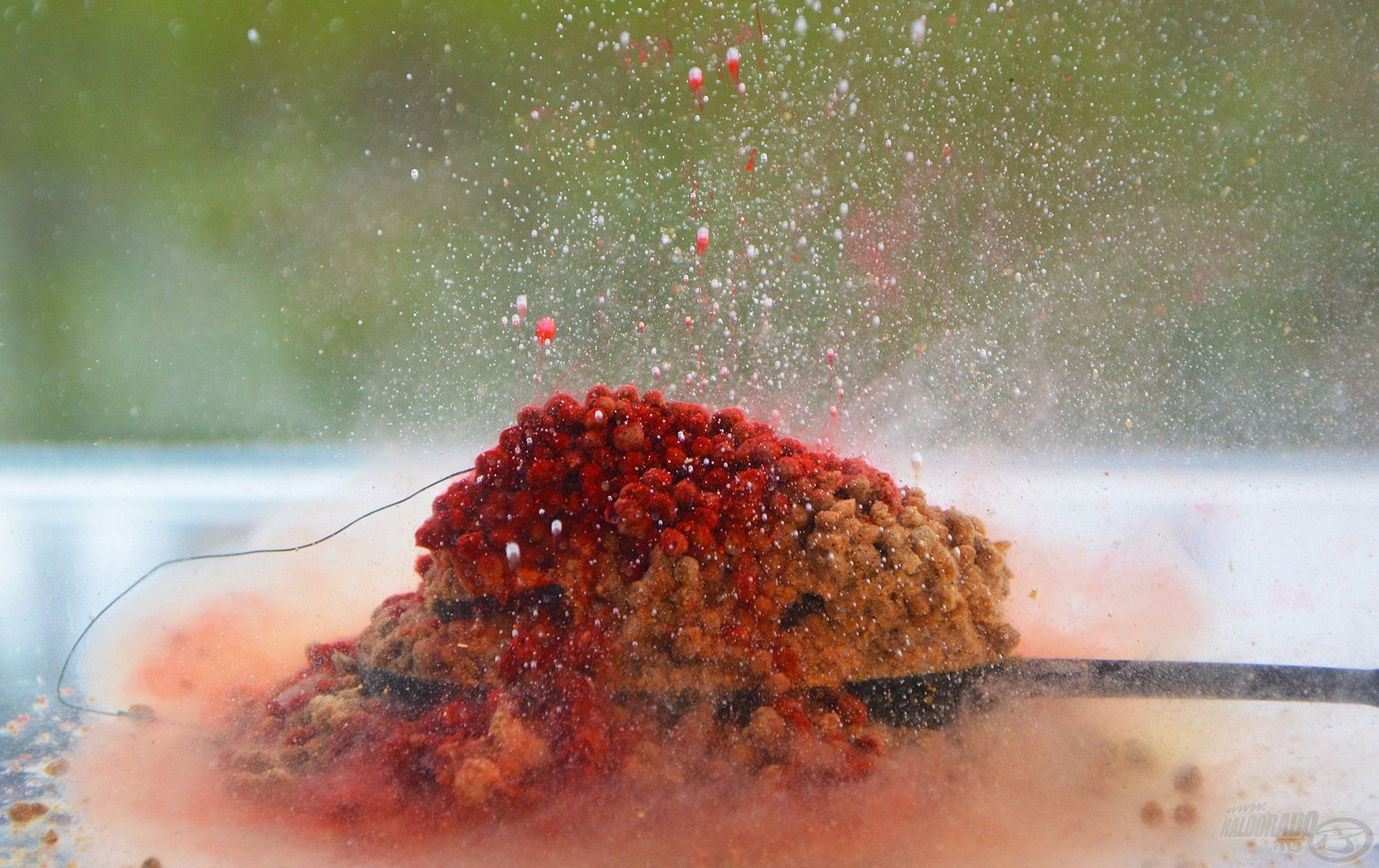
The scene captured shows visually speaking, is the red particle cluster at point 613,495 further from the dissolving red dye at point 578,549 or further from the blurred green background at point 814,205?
the blurred green background at point 814,205

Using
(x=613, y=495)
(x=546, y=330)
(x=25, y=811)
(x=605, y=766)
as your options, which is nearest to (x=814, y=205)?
→ (x=546, y=330)

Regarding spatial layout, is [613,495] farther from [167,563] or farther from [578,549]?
[167,563]

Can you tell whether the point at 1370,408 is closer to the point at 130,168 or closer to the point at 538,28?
the point at 538,28

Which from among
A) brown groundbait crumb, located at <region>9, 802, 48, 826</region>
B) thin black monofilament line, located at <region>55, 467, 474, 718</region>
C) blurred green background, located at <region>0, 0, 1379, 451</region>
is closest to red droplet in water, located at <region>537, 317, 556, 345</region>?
blurred green background, located at <region>0, 0, 1379, 451</region>

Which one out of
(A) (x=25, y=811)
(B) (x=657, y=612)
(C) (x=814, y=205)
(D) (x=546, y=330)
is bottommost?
(A) (x=25, y=811)

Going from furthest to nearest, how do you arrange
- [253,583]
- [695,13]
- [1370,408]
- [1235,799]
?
[1370,408]
[253,583]
[695,13]
[1235,799]

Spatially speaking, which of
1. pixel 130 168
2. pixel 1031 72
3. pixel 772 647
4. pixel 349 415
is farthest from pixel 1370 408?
pixel 130 168
